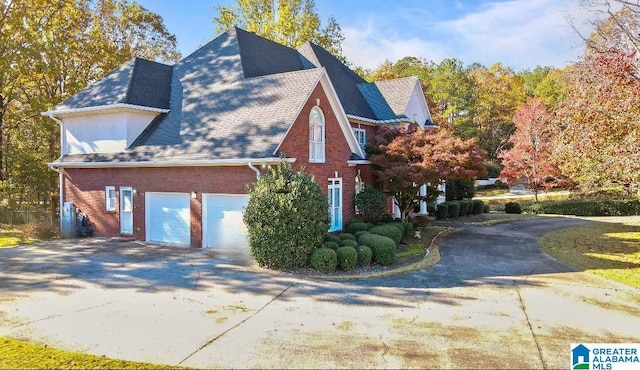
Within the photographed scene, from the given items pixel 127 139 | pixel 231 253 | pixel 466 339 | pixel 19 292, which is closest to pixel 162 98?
pixel 127 139

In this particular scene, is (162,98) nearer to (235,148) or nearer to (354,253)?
(235,148)

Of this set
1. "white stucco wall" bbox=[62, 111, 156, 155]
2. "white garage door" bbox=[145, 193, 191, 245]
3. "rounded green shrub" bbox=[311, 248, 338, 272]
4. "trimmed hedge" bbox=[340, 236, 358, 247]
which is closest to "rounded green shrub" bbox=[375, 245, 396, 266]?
"trimmed hedge" bbox=[340, 236, 358, 247]

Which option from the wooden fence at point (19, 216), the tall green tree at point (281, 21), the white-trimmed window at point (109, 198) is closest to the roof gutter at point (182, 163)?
the white-trimmed window at point (109, 198)

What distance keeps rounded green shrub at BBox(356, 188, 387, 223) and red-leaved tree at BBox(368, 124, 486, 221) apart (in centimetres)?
105

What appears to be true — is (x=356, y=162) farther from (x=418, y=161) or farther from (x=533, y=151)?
(x=533, y=151)

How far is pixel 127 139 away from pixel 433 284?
1396 cm

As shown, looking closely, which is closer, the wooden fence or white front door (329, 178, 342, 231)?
white front door (329, 178, 342, 231)

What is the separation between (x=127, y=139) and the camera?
17672 millimetres

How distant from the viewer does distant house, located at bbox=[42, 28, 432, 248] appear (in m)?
14.7

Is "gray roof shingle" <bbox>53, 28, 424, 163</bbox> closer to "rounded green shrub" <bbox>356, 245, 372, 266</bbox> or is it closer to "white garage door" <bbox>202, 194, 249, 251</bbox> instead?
"white garage door" <bbox>202, 194, 249, 251</bbox>

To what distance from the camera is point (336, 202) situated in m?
17.5

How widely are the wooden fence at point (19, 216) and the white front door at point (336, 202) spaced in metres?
15.8


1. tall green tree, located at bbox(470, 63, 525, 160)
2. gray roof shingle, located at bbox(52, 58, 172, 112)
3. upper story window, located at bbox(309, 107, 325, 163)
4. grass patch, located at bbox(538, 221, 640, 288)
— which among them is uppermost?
tall green tree, located at bbox(470, 63, 525, 160)

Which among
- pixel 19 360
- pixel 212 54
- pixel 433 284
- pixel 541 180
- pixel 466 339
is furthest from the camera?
pixel 541 180
